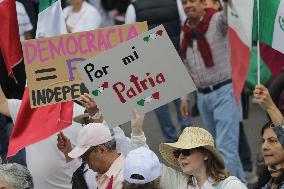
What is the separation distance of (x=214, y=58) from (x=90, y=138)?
2848mm

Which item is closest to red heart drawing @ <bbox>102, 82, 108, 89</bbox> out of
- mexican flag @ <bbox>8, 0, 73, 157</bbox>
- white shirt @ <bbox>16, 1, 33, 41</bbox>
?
mexican flag @ <bbox>8, 0, 73, 157</bbox>

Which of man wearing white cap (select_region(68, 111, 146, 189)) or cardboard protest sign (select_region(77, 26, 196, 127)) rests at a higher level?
cardboard protest sign (select_region(77, 26, 196, 127))

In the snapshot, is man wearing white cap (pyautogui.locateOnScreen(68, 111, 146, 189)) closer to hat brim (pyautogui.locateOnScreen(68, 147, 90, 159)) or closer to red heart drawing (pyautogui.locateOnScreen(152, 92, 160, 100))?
hat brim (pyautogui.locateOnScreen(68, 147, 90, 159))

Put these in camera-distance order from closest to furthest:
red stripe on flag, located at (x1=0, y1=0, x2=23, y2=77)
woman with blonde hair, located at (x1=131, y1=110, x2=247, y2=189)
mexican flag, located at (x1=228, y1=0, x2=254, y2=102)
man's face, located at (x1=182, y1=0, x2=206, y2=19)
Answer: woman with blonde hair, located at (x1=131, y1=110, x2=247, y2=189), mexican flag, located at (x1=228, y1=0, x2=254, y2=102), red stripe on flag, located at (x1=0, y1=0, x2=23, y2=77), man's face, located at (x1=182, y1=0, x2=206, y2=19)

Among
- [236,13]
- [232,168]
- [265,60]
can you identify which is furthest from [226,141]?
[236,13]

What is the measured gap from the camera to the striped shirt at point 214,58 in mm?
8477

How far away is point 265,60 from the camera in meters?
8.69

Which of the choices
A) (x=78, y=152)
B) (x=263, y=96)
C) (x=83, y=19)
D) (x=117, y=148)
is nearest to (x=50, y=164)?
(x=117, y=148)

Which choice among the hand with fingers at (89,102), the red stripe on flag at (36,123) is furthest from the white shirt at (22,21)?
the hand with fingers at (89,102)

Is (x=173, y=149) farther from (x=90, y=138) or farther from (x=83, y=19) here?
(x=83, y=19)

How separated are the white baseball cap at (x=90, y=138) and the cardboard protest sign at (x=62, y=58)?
43 cm

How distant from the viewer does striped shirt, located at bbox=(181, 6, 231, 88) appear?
848 centimetres

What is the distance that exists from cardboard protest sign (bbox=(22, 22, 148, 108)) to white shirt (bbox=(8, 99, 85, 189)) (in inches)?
22.5

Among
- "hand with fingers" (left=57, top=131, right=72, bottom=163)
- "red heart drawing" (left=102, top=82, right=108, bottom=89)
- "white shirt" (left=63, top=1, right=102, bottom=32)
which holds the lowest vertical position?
"white shirt" (left=63, top=1, right=102, bottom=32)
